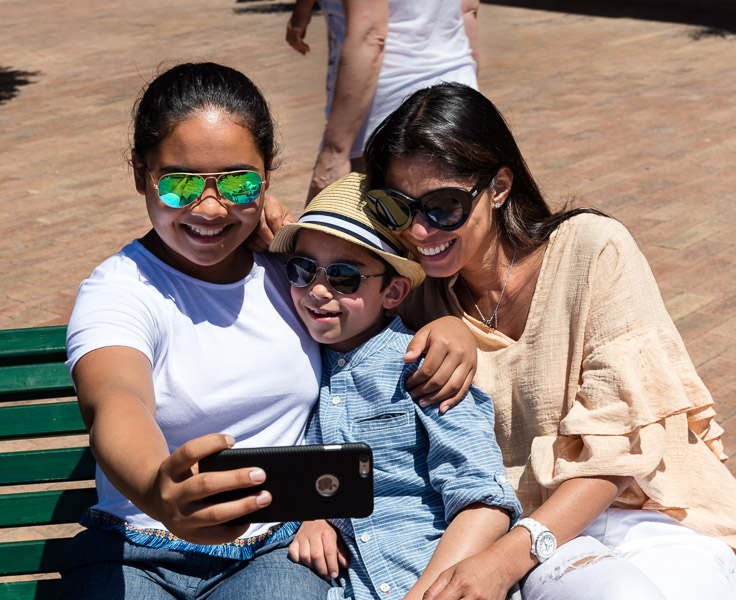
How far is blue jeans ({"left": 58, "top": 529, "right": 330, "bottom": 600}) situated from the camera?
2281 mm

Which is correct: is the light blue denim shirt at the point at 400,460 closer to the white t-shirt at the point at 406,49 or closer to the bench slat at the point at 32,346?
the bench slat at the point at 32,346

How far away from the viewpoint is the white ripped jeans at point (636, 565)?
2.15m

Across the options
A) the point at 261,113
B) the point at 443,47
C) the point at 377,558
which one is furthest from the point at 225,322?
the point at 443,47

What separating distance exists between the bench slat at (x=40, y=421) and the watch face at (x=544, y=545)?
4.74 feet

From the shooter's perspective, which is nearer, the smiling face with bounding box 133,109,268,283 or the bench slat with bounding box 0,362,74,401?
the smiling face with bounding box 133,109,268,283

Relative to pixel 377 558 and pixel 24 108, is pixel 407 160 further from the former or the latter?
pixel 24 108

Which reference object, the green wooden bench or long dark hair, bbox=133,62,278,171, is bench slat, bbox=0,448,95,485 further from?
long dark hair, bbox=133,62,278,171

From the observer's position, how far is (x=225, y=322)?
2.46 metres

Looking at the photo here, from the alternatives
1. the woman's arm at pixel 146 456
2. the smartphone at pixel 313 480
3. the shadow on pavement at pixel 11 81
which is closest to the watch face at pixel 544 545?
the smartphone at pixel 313 480

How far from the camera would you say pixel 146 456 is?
183cm

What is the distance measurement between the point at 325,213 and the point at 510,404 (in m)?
0.70

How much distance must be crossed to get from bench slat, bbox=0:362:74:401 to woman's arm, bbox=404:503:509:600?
4.22 feet

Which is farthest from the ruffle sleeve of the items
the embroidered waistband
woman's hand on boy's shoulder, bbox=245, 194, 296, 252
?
woman's hand on boy's shoulder, bbox=245, 194, 296, 252

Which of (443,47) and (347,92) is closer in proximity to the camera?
(347,92)
